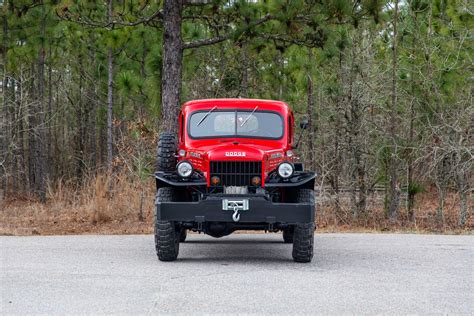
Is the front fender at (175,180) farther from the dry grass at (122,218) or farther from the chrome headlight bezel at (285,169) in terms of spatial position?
the dry grass at (122,218)

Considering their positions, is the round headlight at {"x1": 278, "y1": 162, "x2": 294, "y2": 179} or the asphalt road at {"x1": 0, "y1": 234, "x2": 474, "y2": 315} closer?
the asphalt road at {"x1": 0, "y1": 234, "x2": 474, "y2": 315}

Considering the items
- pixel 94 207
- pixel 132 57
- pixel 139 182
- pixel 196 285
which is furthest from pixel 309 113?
pixel 196 285

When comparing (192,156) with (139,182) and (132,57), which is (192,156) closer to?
(139,182)

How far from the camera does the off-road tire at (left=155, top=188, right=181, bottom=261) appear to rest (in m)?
10.7

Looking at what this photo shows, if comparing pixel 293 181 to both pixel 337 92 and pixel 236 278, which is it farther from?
pixel 337 92

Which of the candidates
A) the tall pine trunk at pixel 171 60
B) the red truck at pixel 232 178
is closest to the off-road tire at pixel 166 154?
the red truck at pixel 232 178

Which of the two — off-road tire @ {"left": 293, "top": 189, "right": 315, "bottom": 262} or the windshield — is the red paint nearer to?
the windshield

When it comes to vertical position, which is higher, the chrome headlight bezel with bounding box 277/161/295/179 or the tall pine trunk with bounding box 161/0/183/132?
the tall pine trunk with bounding box 161/0/183/132

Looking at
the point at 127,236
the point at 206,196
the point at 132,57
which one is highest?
the point at 132,57

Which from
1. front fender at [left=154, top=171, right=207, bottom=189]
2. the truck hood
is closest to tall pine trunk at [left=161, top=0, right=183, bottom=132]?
front fender at [left=154, top=171, right=207, bottom=189]

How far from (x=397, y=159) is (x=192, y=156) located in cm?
939

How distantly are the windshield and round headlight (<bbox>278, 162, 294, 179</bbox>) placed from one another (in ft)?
3.48

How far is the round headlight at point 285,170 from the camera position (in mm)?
10727

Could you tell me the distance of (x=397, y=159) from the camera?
19.4m
